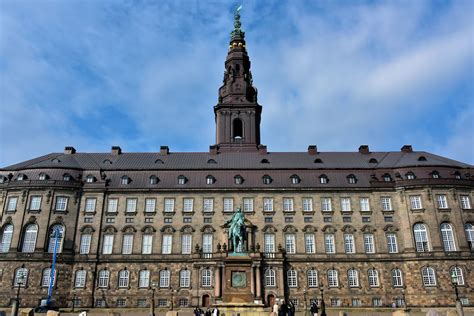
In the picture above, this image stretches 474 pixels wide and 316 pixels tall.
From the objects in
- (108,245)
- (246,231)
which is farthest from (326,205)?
(108,245)

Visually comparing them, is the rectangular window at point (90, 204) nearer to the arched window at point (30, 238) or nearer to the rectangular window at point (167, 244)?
the arched window at point (30, 238)

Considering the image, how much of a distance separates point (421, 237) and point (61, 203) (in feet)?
158

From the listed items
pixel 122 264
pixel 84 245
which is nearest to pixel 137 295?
pixel 122 264

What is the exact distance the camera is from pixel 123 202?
55000mm

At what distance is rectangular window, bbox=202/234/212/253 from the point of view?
5219 centimetres

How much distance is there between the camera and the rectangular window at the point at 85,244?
171ft

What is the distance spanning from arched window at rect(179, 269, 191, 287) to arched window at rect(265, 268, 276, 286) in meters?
9.95

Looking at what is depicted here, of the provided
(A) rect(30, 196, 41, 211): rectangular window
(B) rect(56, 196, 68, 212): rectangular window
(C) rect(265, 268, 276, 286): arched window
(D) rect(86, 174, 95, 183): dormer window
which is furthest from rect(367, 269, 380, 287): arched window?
(A) rect(30, 196, 41, 211): rectangular window

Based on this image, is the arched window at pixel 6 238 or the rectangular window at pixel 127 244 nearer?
the arched window at pixel 6 238

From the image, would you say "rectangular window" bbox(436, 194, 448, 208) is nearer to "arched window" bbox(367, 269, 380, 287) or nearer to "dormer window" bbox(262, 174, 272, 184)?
"arched window" bbox(367, 269, 380, 287)

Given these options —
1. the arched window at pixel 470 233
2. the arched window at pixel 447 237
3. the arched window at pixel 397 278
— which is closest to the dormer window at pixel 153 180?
the arched window at pixel 397 278

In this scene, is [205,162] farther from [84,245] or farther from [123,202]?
[84,245]

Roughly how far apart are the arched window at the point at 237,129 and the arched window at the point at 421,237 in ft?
102

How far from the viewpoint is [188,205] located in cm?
5472
